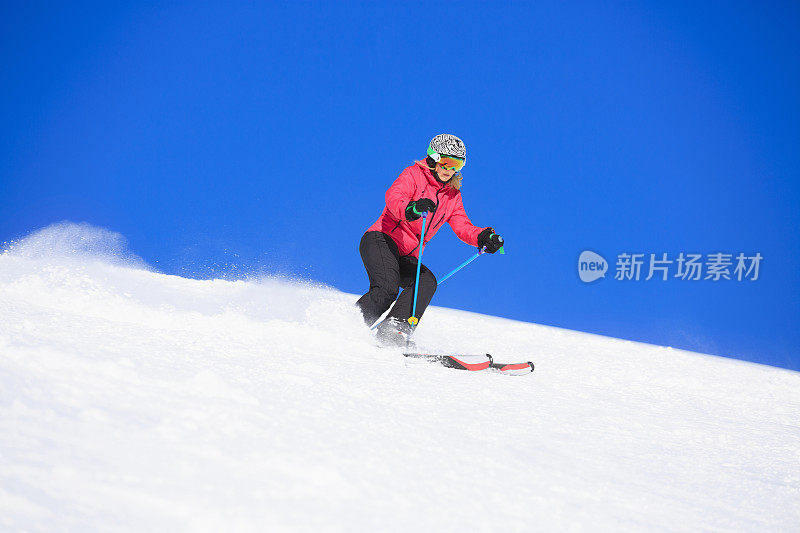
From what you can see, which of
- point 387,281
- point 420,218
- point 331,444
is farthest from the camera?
point 420,218

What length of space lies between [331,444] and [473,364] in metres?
1.70

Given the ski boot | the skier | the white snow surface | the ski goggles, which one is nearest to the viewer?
the white snow surface

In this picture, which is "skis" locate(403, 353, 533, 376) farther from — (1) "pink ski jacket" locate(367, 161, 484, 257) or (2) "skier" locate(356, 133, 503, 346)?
(1) "pink ski jacket" locate(367, 161, 484, 257)

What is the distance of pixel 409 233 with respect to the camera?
12.4ft

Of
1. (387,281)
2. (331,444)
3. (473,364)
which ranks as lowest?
(331,444)

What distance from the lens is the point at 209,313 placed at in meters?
3.66

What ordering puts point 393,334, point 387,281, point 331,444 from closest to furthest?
point 331,444 → point 393,334 → point 387,281

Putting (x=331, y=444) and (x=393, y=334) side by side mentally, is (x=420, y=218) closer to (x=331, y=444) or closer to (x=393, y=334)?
(x=393, y=334)

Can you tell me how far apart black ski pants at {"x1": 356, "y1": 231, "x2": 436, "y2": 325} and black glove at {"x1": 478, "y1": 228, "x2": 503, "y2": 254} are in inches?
14.9

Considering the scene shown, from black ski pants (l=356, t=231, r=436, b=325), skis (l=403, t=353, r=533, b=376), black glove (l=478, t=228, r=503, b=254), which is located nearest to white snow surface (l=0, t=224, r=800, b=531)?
skis (l=403, t=353, r=533, b=376)

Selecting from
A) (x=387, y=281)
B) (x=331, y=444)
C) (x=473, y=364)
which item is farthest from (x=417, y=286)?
(x=331, y=444)

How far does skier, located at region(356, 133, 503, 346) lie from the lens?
3520 millimetres

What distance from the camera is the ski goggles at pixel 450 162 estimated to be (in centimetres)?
362

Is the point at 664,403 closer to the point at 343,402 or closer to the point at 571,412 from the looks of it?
the point at 571,412
